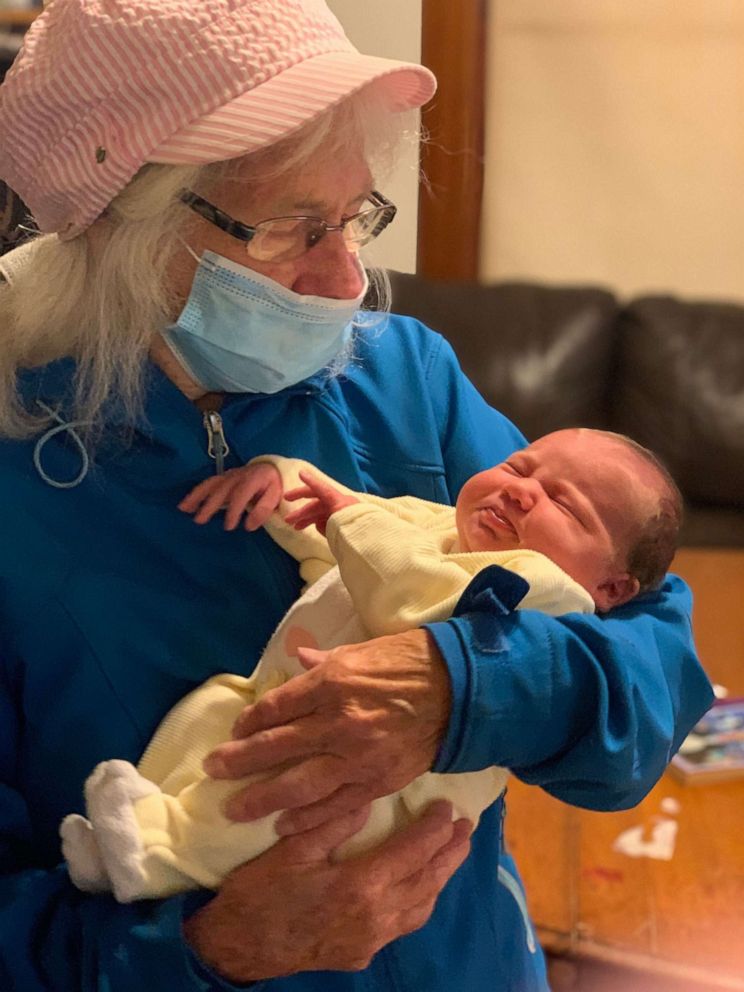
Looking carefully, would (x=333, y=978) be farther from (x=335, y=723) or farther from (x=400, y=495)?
(x=400, y=495)

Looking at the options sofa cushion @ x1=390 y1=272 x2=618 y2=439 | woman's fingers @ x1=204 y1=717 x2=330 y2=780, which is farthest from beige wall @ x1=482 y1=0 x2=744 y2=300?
woman's fingers @ x1=204 y1=717 x2=330 y2=780

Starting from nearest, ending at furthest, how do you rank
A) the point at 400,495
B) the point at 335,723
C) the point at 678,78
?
1. the point at 335,723
2. the point at 400,495
3. the point at 678,78

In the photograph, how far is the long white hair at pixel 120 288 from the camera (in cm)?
110

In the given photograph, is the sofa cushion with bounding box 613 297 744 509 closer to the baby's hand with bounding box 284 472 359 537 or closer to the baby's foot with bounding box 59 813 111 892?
the baby's hand with bounding box 284 472 359 537

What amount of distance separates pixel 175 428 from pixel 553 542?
42cm

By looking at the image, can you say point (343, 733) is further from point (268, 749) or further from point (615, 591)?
point (615, 591)

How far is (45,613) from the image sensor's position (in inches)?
41.1

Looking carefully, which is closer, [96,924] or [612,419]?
[96,924]

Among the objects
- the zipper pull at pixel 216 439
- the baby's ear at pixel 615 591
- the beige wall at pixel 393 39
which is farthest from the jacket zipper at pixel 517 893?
the beige wall at pixel 393 39

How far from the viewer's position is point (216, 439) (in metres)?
1.16

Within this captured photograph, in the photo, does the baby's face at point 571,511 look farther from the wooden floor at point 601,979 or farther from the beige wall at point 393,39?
the wooden floor at point 601,979

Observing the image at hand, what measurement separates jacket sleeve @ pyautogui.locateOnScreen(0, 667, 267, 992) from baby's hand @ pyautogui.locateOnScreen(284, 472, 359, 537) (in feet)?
1.10

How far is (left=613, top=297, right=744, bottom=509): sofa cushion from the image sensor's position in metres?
3.54

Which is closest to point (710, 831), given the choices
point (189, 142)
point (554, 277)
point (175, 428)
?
point (175, 428)
